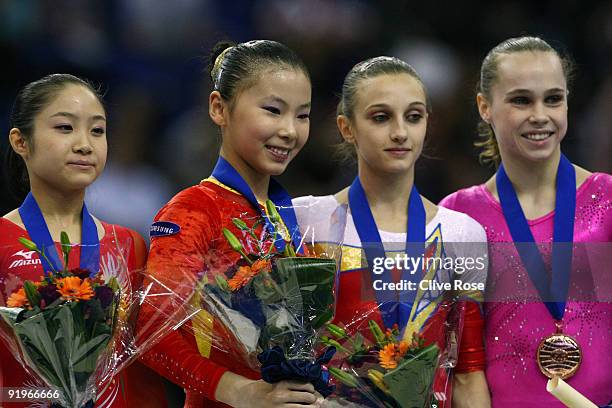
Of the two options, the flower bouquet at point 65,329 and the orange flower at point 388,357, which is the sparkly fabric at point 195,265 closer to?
the flower bouquet at point 65,329

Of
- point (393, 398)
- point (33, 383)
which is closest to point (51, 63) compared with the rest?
point (33, 383)

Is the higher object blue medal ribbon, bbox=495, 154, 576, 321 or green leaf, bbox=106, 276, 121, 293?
blue medal ribbon, bbox=495, 154, 576, 321

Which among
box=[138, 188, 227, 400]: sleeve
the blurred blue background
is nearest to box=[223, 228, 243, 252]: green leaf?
box=[138, 188, 227, 400]: sleeve

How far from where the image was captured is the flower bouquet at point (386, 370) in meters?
2.09

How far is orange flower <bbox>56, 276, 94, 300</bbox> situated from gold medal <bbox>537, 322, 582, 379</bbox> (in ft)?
4.20

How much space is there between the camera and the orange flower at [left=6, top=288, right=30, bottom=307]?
2.10 meters

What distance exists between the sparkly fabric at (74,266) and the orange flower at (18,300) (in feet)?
0.14

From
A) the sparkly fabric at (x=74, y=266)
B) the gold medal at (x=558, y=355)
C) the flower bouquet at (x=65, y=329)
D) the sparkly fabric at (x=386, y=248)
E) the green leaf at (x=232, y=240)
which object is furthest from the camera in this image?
the gold medal at (x=558, y=355)

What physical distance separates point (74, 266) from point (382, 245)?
32.3 inches

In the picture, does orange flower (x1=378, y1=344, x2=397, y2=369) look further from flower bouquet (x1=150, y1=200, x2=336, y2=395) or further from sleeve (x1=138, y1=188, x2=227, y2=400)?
sleeve (x1=138, y1=188, x2=227, y2=400)

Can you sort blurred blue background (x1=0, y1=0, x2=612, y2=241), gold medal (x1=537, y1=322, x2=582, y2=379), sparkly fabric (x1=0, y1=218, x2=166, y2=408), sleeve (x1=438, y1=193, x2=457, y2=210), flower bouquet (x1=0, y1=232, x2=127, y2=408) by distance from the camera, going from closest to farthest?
flower bouquet (x1=0, y1=232, x2=127, y2=408) → sparkly fabric (x1=0, y1=218, x2=166, y2=408) → gold medal (x1=537, y1=322, x2=582, y2=379) → sleeve (x1=438, y1=193, x2=457, y2=210) → blurred blue background (x1=0, y1=0, x2=612, y2=241)

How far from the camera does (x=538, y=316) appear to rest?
2.75m

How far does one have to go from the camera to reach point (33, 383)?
2.19 m

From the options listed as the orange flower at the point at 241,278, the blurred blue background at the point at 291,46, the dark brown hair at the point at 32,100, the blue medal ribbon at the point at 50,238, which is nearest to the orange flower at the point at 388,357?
the orange flower at the point at 241,278
